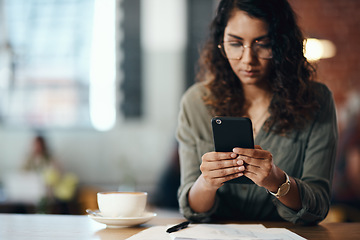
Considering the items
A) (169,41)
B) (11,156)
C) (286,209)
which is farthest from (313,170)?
(11,156)

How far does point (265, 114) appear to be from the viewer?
5.13ft

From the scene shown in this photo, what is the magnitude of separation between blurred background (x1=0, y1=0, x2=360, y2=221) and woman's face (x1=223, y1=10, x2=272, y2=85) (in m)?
3.67

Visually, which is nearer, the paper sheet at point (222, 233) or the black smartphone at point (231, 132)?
the paper sheet at point (222, 233)

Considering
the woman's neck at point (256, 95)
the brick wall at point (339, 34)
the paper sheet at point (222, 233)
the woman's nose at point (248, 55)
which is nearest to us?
the paper sheet at point (222, 233)

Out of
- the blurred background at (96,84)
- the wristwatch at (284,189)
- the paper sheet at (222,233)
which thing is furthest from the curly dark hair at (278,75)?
the blurred background at (96,84)

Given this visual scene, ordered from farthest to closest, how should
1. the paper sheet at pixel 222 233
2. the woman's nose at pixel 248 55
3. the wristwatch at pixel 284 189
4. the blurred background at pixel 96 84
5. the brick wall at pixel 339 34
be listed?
the blurred background at pixel 96 84 → the brick wall at pixel 339 34 → the woman's nose at pixel 248 55 → the wristwatch at pixel 284 189 → the paper sheet at pixel 222 233

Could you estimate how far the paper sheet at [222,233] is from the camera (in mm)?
1017

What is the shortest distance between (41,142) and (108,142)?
2.47ft

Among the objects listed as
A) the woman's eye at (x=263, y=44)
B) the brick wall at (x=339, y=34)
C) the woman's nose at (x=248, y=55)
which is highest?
the brick wall at (x=339, y=34)

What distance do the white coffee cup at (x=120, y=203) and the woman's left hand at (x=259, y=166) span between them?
0.98 feet

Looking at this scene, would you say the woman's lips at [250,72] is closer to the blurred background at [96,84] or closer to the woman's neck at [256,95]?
the woman's neck at [256,95]

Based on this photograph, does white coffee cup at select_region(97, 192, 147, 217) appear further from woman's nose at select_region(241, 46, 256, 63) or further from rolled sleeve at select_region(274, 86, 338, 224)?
woman's nose at select_region(241, 46, 256, 63)

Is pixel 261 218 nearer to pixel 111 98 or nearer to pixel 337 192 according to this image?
pixel 337 192

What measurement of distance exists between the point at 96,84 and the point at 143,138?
2.74 feet
